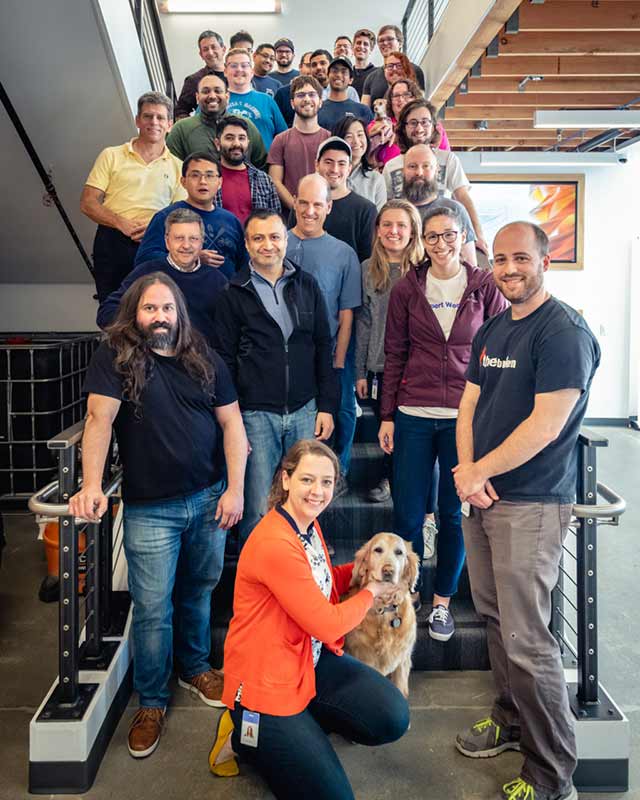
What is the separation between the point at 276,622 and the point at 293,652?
0.11 meters

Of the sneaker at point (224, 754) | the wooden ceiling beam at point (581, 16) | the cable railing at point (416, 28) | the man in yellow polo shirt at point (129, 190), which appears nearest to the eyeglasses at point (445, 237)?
the man in yellow polo shirt at point (129, 190)

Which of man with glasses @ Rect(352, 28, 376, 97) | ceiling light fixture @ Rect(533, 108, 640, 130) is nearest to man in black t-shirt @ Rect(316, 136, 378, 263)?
man with glasses @ Rect(352, 28, 376, 97)

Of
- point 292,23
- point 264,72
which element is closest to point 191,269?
point 264,72

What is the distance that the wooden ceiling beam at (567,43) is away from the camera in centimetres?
507

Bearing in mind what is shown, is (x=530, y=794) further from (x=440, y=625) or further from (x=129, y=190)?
(x=129, y=190)

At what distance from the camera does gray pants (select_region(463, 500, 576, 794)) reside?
202 cm

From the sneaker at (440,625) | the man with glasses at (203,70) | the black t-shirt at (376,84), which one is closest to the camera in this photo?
the sneaker at (440,625)

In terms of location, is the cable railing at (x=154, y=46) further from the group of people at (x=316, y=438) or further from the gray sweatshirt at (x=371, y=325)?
the gray sweatshirt at (x=371, y=325)

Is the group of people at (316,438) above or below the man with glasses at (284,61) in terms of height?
below

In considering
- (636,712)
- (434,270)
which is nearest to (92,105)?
(434,270)

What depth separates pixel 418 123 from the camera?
385 centimetres

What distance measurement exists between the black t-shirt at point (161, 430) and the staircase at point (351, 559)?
0.93 metres

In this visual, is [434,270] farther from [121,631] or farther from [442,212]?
[121,631]

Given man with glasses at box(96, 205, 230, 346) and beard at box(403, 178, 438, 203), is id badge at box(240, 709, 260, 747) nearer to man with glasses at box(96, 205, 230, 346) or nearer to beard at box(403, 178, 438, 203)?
man with glasses at box(96, 205, 230, 346)
